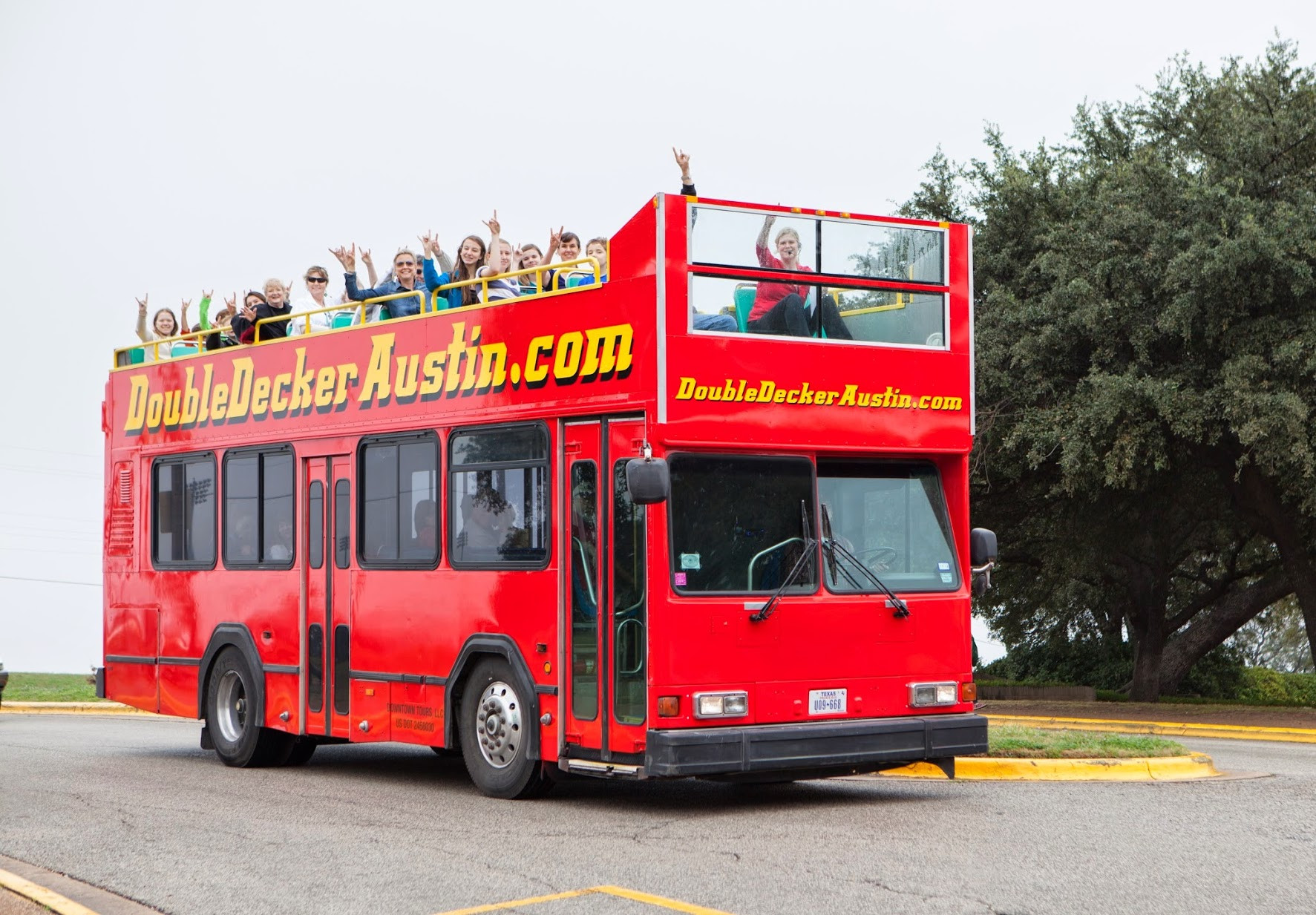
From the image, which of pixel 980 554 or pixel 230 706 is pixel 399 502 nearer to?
pixel 230 706

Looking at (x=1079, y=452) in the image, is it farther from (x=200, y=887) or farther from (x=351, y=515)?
(x=200, y=887)

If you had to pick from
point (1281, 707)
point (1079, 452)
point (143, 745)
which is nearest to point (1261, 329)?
point (1079, 452)

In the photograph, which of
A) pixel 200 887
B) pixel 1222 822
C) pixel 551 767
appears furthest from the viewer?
pixel 551 767

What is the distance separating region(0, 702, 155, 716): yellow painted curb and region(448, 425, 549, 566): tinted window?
15.2 metres

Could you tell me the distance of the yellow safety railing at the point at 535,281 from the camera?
11180mm

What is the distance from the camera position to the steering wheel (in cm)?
1119

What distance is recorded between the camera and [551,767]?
11.2 metres

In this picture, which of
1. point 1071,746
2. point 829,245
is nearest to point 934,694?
point 829,245

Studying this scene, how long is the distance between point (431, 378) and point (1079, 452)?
42.8 ft

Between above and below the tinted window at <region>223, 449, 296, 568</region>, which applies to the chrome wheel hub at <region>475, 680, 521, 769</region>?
below

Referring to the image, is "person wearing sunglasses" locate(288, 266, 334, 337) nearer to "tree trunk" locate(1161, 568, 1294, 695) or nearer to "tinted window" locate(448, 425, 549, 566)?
"tinted window" locate(448, 425, 549, 566)

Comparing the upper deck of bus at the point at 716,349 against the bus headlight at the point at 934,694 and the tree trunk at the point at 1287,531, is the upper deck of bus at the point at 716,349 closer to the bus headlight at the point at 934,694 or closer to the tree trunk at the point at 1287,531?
the bus headlight at the point at 934,694

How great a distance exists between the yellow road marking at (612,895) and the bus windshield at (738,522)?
2.91 m

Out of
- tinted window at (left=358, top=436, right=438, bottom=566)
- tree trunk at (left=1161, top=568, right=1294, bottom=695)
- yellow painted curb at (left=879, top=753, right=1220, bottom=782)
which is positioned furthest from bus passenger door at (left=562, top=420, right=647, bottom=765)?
tree trunk at (left=1161, top=568, right=1294, bottom=695)
